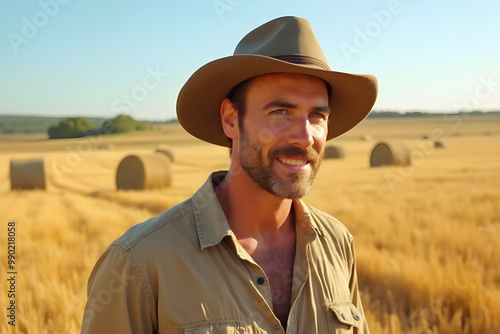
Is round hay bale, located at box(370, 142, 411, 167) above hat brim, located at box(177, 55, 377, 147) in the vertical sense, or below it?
below

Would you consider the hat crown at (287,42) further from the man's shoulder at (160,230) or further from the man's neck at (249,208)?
the man's shoulder at (160,230)

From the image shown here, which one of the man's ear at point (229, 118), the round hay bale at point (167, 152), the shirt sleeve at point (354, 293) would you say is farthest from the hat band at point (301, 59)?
the round hay bale at point (167, 152)

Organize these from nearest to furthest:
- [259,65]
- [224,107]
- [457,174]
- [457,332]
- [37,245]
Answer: [259,65]
[224,107]
[457,332]
[37,245]
[457,174]

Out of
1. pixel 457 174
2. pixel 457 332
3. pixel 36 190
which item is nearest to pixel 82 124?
pixel 36 190

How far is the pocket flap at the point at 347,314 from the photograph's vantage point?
8.18ft

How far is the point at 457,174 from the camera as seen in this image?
1992 centimetres

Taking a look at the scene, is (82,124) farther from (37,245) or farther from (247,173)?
(247,173)

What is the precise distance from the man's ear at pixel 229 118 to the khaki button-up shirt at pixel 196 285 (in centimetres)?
32

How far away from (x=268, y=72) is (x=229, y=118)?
372mm

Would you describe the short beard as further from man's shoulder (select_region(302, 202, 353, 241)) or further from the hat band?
the hat band

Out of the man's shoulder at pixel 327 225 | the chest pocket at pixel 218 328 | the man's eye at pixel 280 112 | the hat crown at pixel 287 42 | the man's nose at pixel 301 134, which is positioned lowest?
the chest pocket at pixel 218 328

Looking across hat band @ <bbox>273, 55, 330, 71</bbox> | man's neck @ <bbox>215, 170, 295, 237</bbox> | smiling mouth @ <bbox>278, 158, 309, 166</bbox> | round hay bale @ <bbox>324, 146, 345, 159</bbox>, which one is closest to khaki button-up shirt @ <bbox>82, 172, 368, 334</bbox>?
man's neck @ <bbox>215, 170, 295, 237</bbox>

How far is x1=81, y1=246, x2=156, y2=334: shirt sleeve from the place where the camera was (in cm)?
211

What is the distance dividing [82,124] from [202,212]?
37.5m
